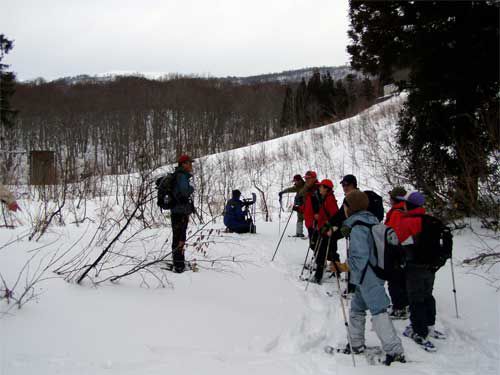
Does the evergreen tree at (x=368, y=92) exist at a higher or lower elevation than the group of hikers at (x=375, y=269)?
higher

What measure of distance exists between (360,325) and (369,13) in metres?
7.64

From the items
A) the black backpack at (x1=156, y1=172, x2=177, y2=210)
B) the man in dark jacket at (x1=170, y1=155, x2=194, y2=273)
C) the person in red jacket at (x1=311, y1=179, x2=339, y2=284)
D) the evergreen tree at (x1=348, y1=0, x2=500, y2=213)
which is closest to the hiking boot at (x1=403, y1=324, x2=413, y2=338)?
the person in red jacket at (x1=311, y1=179, x2=339, y2=284)

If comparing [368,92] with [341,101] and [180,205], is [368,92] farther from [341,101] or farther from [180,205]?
[180,205]

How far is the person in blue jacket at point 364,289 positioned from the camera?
3.72 metres

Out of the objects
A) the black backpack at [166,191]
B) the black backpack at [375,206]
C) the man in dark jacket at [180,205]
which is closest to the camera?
the black backpack at [166,191]

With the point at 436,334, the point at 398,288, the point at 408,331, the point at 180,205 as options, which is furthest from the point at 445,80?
the point at 180,205

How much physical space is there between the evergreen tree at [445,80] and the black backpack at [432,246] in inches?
135

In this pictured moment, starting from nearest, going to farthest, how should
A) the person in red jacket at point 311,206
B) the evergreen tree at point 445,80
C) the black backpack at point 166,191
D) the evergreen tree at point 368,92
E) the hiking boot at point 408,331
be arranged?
the hiking boot at point 408,331, the black backpack at point 166,191, the person in red jacket at point 311,206, the evergreen tree at point 445,80, the evergreen tree at point 368,92

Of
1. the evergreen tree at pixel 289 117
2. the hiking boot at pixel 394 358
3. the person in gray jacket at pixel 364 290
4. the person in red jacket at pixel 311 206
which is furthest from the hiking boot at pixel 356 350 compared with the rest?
the evergreen tree at pixel 289 117

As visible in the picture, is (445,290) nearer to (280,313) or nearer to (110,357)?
(280,313)

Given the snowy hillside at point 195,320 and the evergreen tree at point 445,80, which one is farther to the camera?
the evergreen tree at point 445,80

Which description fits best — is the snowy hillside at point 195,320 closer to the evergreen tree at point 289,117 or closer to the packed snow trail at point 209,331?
the packed snow trail at point 209,331

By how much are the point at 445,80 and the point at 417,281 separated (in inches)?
208

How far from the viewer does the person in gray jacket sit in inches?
146
